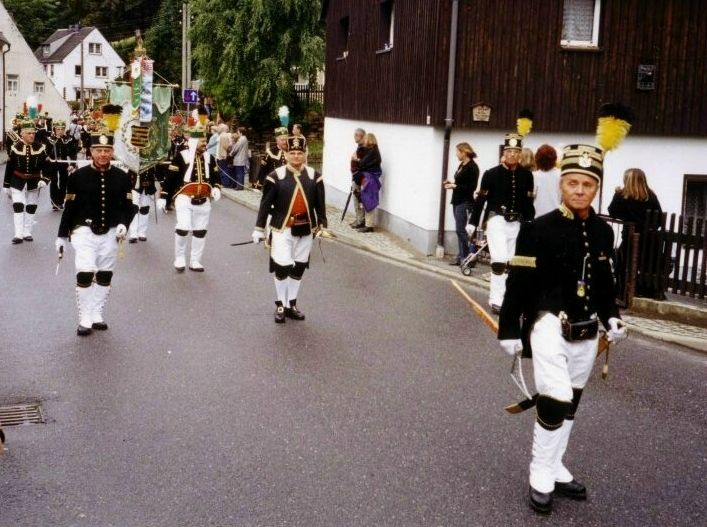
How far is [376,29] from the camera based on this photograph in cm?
2009

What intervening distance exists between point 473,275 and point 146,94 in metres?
9.94

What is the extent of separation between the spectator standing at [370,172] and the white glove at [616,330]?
13313mm

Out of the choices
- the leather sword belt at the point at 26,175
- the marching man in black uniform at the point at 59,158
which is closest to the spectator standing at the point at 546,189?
the leather sword belt at the point at 26,175

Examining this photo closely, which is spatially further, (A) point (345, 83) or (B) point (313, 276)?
(A) point (345, 83)

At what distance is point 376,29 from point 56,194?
8558 mm

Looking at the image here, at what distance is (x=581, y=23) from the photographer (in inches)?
643

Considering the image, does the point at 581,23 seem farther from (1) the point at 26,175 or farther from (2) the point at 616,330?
(2) the point at 616,330

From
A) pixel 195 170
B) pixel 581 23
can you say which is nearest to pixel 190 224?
pixel 195 170

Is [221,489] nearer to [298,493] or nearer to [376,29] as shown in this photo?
[298,493]

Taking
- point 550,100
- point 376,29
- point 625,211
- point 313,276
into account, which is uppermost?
point 376,29

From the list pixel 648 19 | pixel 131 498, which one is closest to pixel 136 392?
pixel 131 498

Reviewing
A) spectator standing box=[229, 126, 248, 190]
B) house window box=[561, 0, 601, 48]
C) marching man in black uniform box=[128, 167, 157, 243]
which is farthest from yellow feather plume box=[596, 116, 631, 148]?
spectator standing box=[229, 126, 248, 190]

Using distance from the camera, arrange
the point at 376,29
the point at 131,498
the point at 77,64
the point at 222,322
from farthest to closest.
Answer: the point at 77,64
the point at 376,29
the point at 222,322
the point at 131,498

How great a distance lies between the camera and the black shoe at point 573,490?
18.6 ft
